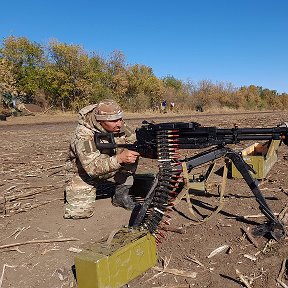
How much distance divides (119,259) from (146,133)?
6.43ft

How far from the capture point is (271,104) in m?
95.7

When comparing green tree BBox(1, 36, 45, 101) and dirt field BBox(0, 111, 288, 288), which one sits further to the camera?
green tree BBox(1, 36, 45, 101)

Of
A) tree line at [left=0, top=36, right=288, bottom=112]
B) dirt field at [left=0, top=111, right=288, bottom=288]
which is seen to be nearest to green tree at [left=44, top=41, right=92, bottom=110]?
tree line at [left=0, top=36, right=288, bottom=112]

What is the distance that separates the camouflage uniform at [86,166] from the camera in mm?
5504

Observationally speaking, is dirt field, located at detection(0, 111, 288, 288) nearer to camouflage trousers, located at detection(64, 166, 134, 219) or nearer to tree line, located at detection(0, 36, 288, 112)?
camouflage trousers, located at detection(64, 166, 134, 219)

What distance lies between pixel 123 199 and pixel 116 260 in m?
2.69

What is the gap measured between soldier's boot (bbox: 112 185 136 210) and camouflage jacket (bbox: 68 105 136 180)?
1.61 ft

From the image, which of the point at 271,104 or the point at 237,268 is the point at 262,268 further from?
the point at 271,104

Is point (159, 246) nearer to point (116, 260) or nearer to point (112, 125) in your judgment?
point (116, 260)

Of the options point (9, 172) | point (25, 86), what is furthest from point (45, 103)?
point (9, 172)

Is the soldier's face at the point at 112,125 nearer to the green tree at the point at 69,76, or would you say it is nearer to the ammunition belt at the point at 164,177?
the ammunition belt at the point at 164,177

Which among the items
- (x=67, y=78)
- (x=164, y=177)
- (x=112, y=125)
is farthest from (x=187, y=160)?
(x=67, y=78)

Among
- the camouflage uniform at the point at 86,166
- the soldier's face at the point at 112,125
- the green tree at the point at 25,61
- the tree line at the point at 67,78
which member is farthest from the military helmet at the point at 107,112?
the green tree at the point at 25,61

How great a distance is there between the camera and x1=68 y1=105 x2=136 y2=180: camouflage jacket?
543 cm
